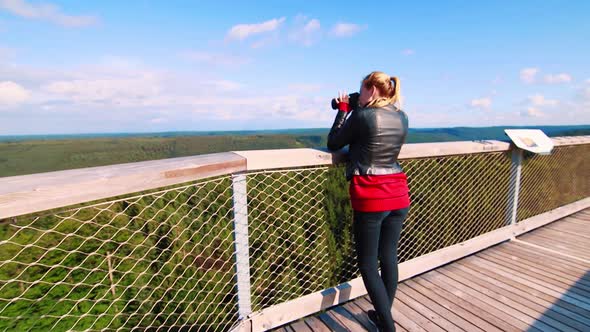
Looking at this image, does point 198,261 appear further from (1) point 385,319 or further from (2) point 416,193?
(2) point 416,193

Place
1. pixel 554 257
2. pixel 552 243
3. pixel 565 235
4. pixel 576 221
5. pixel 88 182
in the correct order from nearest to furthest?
pixel 88 182
pixel 554 257
pixel 552 243
pixel 565 235
pixel 576 221

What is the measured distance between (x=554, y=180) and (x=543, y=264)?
2347mm

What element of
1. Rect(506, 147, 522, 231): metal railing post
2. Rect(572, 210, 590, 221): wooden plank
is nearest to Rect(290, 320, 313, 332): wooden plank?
Rect(506, 147, 522, 231): metal railing post

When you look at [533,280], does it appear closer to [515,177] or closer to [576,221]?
[515,177]

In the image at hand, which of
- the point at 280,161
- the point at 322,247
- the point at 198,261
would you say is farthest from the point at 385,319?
the point at 198,261

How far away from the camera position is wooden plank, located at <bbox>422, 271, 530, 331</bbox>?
1.84 metres

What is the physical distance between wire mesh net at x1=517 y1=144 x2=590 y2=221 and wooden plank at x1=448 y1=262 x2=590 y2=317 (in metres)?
1.32

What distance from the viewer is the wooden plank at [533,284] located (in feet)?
6.82

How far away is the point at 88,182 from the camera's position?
882mm

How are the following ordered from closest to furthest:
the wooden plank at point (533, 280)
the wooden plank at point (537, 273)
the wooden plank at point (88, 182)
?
the wooden plank at point (88, 182) < the wooden plank at point (533, 280) < the wooden plank at point (537, 273)

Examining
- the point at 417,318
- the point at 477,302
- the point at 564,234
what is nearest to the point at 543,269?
the point at 477,302

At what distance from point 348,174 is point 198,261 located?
6.05 feet

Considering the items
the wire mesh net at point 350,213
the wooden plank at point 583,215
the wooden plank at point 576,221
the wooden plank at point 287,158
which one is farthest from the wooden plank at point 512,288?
the wooden plank at point 583,215

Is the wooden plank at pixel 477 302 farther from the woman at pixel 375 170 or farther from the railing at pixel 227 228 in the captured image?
the woman at pixel 375 170
